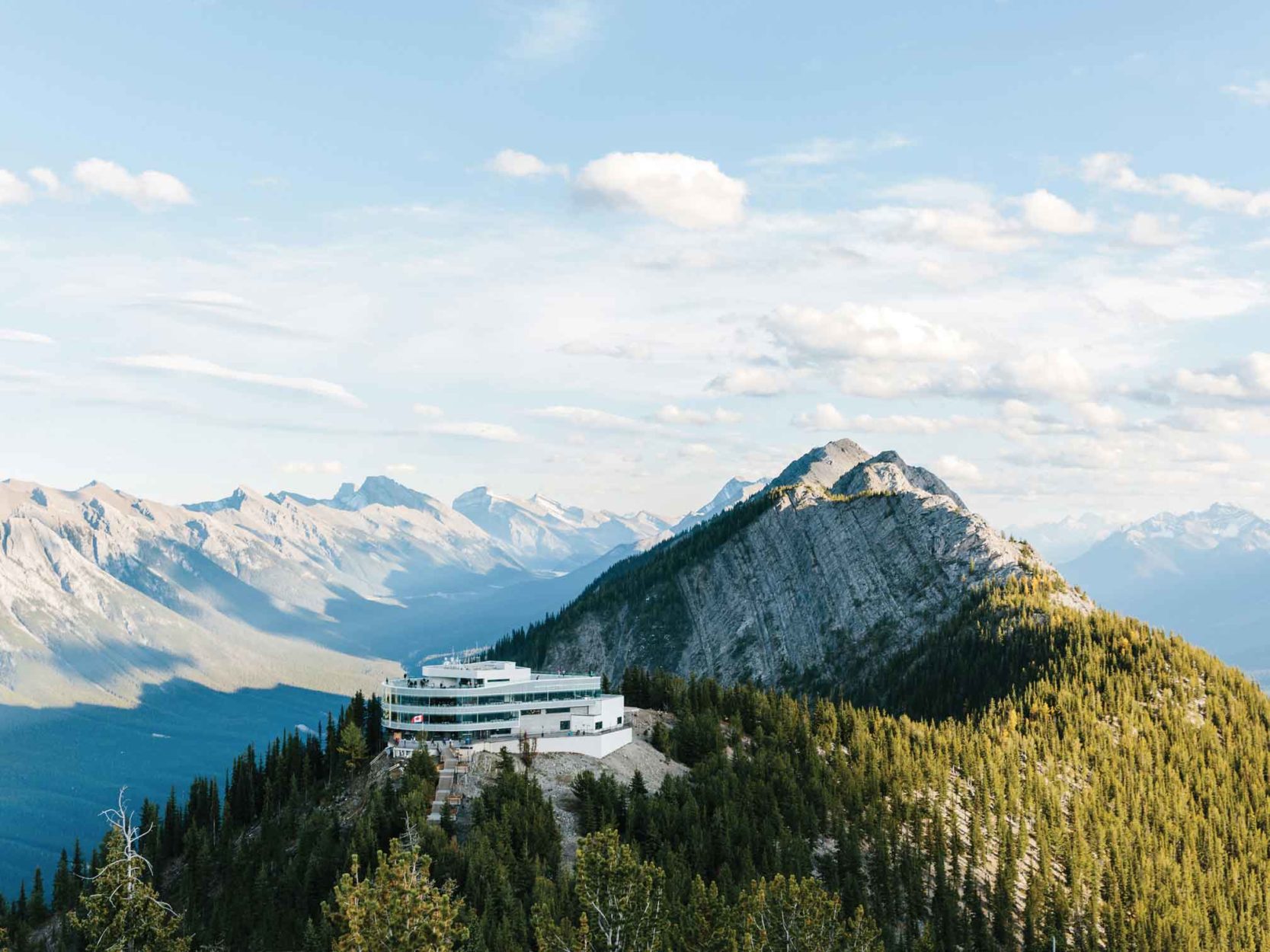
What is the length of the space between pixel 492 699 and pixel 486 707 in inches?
68.4

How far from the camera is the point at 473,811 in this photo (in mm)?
132375

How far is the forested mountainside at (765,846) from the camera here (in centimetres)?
10931

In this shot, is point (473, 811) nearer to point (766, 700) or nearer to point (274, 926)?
point (274, 926)

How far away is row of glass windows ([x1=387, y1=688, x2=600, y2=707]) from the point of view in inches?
6324

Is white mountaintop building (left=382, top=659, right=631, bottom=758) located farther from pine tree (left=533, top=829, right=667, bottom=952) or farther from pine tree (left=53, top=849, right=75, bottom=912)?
pine tree (left=533, top=829, right=667, bottom=952)

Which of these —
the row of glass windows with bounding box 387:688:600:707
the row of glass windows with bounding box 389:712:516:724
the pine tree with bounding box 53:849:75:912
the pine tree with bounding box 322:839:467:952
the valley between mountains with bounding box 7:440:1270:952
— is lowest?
the pine tree with bounding box 53:849:75:912

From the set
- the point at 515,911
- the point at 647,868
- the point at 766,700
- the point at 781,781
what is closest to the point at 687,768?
the point at 781,781

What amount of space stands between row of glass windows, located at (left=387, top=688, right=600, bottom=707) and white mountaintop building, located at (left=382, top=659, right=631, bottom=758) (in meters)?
0.11

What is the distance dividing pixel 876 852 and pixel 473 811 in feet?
181

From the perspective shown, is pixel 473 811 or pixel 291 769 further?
pixel 291 769

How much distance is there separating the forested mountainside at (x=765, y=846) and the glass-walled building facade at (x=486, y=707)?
325 inches

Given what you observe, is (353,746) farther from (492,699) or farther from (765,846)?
(765,846)

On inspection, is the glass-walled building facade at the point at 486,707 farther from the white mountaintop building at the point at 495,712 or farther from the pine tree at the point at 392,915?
the pine tree at the point at 392,915

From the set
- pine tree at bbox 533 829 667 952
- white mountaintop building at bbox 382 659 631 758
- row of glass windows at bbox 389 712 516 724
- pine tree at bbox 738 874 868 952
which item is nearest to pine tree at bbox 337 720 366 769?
white mountaintop building at bbox 382 659 631 758
